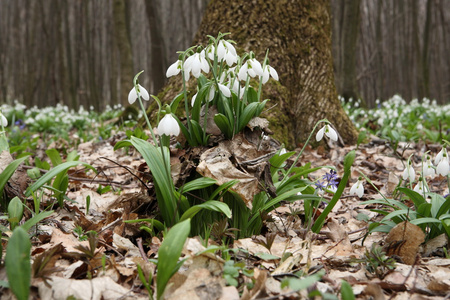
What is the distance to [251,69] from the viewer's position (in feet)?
6.14

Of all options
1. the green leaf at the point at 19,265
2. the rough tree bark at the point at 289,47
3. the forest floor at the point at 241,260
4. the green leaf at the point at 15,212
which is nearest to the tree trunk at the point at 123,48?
the rough tree bark at the point at 289,47

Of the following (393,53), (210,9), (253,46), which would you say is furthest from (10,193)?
(393,53)

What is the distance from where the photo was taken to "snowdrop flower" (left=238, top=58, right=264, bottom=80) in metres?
1.86

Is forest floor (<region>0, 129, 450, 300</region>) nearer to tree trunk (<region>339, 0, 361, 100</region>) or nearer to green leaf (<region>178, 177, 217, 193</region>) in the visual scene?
green leaf (<region>178, 177, 217, 193</region>)

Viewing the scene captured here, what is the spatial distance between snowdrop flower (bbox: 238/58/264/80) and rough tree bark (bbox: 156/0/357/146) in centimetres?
187

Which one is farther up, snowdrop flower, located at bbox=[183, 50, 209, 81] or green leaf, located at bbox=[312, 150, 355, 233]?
snowdrop flower, located at bbox=[183, 50, 209, 81]

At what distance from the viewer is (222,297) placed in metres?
1.40

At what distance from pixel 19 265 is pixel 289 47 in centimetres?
334

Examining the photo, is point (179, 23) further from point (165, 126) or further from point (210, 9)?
point (165, 126)

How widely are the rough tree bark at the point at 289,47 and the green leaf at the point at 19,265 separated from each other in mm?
2738

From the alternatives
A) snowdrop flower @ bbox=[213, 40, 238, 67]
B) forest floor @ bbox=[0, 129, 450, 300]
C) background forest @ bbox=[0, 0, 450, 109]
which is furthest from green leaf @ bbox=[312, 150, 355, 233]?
background forest @ bbox=[0, 0, 450, 109]

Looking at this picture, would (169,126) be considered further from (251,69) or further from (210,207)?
(251,69)

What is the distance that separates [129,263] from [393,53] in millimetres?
11973

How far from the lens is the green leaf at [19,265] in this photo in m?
1.27
